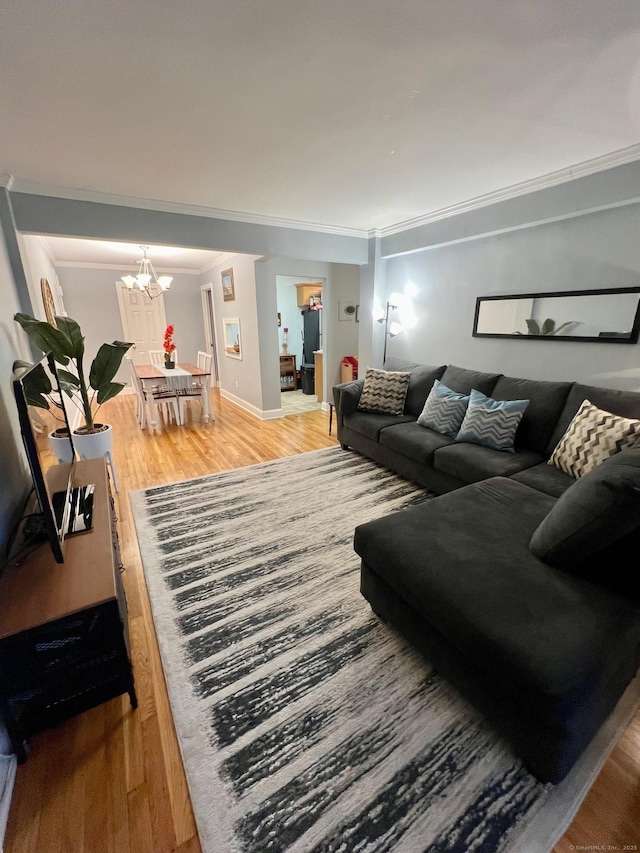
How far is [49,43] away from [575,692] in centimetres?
282

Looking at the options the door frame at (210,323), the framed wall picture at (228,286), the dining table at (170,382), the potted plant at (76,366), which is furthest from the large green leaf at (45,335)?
the door frame at (210,323)

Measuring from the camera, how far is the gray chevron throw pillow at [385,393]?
3.67 metres

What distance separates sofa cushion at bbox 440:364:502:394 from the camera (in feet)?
10.3

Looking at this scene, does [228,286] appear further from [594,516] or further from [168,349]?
[594,516]

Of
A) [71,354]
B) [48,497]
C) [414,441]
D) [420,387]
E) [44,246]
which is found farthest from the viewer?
[44,246]

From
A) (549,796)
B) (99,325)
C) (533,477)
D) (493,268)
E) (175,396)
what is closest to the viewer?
(549,796)

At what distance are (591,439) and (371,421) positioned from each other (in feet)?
5.80

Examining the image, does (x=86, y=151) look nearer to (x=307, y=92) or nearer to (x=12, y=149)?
(x=12, y=149)

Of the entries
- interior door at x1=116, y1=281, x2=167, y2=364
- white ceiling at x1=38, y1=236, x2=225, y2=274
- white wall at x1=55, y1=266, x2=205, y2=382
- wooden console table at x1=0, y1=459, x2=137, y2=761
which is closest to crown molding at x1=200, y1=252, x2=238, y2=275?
white ceiling at x1=38, y1=236, x2=225, y2=274

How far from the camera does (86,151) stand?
7.14ft

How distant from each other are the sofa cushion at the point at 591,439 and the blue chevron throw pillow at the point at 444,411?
0.77 metres

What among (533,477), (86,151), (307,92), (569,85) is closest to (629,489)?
(533,477)

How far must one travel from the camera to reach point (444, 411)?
3.11 meters

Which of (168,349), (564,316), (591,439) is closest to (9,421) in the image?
(591,439)
